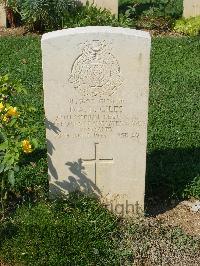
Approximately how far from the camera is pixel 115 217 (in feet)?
16.0

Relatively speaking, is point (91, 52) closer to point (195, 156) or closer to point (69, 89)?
point (69, 89)

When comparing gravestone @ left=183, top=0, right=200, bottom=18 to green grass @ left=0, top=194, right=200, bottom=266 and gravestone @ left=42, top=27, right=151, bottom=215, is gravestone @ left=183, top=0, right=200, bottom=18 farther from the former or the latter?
green grass @ left=0, top=194, right=200, bottom=266

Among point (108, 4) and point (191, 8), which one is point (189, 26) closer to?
point (191, 8)

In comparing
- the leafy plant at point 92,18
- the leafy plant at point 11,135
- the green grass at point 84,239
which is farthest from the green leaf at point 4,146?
the leafy plant at point 92,18

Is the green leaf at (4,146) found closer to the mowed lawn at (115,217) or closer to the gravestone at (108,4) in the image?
the mowed lawn at (115,217)

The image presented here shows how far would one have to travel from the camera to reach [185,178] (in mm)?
5445

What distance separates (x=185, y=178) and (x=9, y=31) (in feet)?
19.6

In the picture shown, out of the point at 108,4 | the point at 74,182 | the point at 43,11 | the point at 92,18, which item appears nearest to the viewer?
the point at 74,182

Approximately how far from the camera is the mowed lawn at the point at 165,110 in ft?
17.7

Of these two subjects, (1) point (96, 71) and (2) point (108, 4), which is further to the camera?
(2) point (108, 4)

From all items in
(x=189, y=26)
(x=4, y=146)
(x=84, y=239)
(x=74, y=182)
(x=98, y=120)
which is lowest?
Answer: (x=84, y=239)

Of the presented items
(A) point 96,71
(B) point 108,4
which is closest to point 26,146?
(A) point 96,71

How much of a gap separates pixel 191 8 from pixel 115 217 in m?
6.71

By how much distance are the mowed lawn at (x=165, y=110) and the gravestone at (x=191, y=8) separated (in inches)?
48.6
